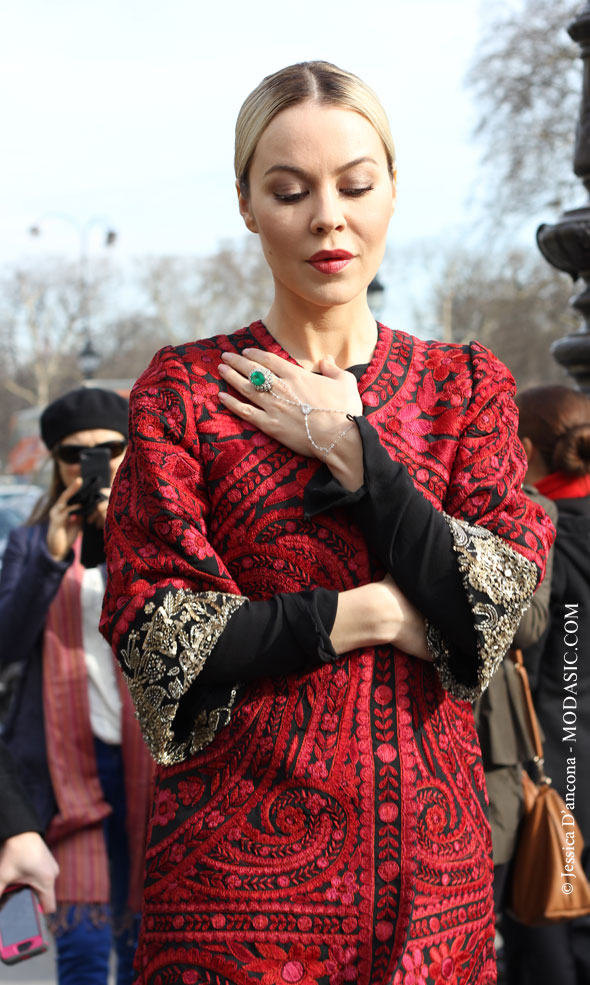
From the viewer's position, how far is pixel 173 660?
2018 millimetres

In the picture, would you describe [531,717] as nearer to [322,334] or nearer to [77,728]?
[77,728]

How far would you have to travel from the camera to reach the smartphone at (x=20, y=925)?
2.34 metres

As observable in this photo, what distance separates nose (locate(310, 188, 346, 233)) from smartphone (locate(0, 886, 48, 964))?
135 cm

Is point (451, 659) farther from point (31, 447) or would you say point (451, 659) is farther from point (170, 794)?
point (31, 447)

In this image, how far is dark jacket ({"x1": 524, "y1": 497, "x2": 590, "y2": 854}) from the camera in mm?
4176

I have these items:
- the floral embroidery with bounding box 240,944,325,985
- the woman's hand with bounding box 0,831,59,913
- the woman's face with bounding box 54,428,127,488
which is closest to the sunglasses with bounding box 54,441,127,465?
the woman's face with bounding box 54,428,127,488

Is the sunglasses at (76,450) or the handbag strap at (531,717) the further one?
the sunglasses at (76,450)

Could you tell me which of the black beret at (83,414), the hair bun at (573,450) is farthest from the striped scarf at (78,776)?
the hair bun at (573,450)

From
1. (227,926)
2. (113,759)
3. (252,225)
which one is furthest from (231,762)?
(113,759)

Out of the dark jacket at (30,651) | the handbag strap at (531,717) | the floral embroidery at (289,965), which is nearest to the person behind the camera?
the floral embroidery at (289,965)

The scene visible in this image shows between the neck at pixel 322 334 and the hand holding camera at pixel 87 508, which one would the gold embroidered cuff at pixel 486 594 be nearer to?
the neck at pixel 322 334

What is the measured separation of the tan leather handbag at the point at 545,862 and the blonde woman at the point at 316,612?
64.9 inches

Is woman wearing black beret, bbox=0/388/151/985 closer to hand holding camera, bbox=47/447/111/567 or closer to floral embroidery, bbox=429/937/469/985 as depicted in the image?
hand holding camera, bbox=47/447/111/567

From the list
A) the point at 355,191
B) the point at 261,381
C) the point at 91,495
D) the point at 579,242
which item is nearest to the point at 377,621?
the point at 261,381
